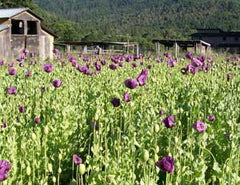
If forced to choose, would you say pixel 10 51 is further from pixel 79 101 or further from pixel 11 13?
pixel 79 101

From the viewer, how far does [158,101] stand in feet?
16.6

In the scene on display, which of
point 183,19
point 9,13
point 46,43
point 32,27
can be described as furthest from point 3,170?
point 183,19

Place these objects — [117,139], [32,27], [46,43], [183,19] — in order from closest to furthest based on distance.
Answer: [117,139]
[46,43]
[32,27]
[183,19]

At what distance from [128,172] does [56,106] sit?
1.67m

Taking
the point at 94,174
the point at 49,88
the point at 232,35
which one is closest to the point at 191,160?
the point at 94,174

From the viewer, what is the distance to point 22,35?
24141 mm

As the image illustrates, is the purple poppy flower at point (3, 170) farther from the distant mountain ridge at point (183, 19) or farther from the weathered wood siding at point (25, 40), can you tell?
the distant mountain ridge at point (183, 19)

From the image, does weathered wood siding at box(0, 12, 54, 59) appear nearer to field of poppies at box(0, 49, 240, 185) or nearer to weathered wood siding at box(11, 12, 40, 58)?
weathered wood siding at box(11, 12, 40, 58)

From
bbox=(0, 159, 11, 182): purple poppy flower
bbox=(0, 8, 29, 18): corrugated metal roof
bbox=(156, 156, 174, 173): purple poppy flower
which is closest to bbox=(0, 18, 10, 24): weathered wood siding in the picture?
bbox=(0, 8, 29, 18): corrugated metal roof

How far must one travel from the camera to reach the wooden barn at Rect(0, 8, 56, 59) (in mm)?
22594

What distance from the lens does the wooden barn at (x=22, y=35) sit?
22.6 m

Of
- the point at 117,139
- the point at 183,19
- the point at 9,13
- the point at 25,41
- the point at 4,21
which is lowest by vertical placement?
the point at 117,139

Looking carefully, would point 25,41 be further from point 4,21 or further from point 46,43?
point 46,43

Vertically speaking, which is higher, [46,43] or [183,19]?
[183,19]
